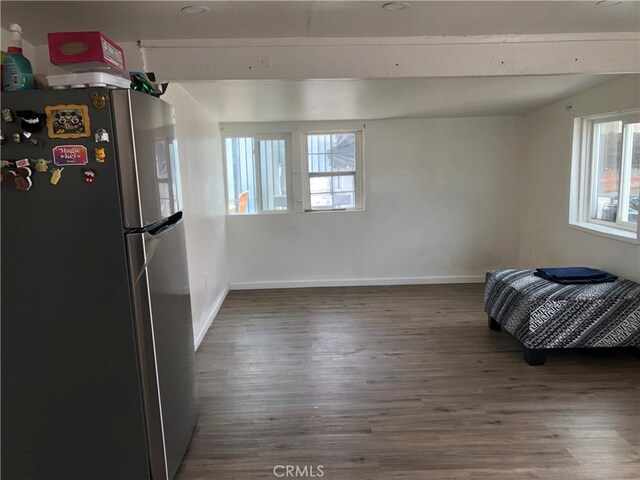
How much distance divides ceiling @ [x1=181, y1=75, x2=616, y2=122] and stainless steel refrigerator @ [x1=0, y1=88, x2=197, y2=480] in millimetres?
1279

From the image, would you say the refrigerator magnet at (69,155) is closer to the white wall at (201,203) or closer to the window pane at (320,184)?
the white wall at (201,203)

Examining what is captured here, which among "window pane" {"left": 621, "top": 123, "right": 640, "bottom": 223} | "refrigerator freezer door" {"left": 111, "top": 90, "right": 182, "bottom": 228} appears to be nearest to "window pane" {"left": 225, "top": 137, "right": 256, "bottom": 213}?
"refrigerator freezer door" {"left": 111, "top": 90, "right": 182, "bottom": 228}

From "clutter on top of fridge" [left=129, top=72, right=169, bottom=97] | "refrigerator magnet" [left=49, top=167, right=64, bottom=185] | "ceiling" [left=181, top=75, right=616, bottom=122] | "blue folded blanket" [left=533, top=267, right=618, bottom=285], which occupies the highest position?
"ceiling" [left=181, top=75, right=616, bottom=122]

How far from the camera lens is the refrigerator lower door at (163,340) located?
1.78 meters

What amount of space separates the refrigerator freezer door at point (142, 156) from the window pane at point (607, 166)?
12.2 ft

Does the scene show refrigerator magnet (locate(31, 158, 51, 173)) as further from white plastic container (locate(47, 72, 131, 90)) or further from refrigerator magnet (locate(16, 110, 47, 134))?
white plastic container (locate(47, 72, 131, 90))

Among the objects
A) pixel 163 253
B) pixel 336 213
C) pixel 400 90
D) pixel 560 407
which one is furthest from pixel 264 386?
pixel 336 213

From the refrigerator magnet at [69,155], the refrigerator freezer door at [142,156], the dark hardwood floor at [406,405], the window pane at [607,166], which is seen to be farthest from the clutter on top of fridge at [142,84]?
the window pane at [607,166]

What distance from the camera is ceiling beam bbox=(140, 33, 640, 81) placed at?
2508 millimetres

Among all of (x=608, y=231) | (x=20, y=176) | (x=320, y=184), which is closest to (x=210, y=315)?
(x=320, y=184)

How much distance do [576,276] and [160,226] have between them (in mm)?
3127

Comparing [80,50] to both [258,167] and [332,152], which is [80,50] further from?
[332,152]

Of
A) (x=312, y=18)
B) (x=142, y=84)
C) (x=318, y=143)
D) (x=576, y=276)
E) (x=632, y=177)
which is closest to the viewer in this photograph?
(x=142, y=84)

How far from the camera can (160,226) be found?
1.95 m
